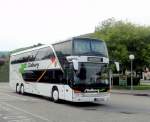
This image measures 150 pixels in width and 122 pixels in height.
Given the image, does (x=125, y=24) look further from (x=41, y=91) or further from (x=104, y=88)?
(x=104, y=88)

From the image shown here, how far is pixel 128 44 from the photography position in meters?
43.0

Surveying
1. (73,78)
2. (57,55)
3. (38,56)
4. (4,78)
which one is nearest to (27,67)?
(38,56)

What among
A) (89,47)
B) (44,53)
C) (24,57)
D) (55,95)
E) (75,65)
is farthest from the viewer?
(24,57)

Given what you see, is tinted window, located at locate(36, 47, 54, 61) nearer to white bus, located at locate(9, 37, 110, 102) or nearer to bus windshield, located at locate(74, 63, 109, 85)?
white bus, located at locate(9, 37, 110, 102)

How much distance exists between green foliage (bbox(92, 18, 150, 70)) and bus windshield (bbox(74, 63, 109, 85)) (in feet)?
65.3

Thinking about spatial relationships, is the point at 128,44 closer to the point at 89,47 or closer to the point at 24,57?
the point at 24,57

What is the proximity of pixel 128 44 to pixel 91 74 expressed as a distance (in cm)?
2205

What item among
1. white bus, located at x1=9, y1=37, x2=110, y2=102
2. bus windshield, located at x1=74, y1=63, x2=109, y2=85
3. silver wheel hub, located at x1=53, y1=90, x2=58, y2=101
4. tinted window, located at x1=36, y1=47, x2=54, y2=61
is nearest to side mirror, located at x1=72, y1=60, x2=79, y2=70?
white bus, located at x1=9, y1=37, x2=110, y2=102

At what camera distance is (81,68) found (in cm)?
2145

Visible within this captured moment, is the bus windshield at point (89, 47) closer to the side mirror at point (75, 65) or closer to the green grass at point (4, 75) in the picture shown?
the side mirror at point (75, 65)

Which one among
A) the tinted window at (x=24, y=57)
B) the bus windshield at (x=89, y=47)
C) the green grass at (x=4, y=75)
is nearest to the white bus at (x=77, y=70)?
the bus windshield at (x=89, y=47)

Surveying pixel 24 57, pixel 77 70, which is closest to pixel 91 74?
pixel 77 70

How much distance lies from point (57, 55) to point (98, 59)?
2992 mm

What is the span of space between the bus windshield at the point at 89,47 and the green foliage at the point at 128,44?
1937cm
